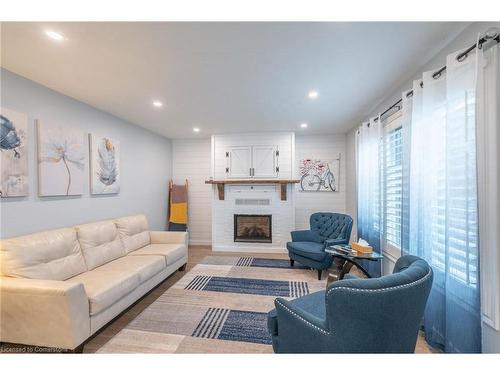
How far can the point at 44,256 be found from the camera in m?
2.15

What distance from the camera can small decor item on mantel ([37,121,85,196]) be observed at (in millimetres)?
2451

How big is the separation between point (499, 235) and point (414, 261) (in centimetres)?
53

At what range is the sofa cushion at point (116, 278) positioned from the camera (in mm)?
1990

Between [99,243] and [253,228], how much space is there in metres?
2.95

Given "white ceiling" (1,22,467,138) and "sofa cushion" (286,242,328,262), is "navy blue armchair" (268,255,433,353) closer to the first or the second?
"white ceiling" (1,22,467,138)

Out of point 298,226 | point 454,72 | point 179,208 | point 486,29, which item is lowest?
point 298,226

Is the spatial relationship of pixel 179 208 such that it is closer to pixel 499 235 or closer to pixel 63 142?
pixel 63 142

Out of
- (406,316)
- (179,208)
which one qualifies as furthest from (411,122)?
(179,208)

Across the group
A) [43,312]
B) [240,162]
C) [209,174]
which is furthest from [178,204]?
[43,312]

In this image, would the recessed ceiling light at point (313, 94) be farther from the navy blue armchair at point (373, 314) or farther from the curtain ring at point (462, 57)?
the navy blue armchair at point (373, 314)

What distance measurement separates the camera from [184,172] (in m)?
5.53

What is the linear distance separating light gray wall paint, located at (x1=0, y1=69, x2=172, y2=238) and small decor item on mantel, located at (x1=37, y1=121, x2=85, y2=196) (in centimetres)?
7

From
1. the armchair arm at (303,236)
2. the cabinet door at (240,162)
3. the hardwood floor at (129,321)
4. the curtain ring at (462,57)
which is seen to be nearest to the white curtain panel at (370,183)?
→ the armchair arm at (303,236)

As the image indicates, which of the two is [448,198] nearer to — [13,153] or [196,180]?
[13,153]
